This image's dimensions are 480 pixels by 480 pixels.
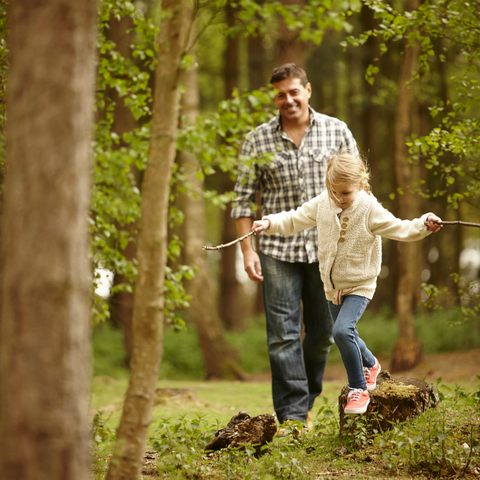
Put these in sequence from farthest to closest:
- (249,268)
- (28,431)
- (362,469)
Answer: (249,268), (362,469), (28,431)

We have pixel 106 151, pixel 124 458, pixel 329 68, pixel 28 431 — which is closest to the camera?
pixel 28 431

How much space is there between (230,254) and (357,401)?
36.4ft

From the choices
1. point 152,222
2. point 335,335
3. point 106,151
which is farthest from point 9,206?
point 106,151

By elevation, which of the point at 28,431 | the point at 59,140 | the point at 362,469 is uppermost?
the point at 59,140

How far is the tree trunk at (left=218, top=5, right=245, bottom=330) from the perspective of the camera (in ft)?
44.3

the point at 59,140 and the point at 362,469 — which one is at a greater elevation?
the point at 59,140

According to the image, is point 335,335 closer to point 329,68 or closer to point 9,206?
point 9,206

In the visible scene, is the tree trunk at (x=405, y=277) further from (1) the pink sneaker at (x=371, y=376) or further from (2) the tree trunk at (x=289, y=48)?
(1) the pink sneaker at (x=371, y=376)

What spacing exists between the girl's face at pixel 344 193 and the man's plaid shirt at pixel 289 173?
0.70 meters

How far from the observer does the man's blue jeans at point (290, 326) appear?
427 centimetres

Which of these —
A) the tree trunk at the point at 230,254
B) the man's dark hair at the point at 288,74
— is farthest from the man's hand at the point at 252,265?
the tree trunk at the point at 230,254

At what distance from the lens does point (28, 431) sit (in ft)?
5.83

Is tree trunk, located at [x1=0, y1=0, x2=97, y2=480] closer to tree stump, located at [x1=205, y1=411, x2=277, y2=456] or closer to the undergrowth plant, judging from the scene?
tree stump, located at [x1=205, y1=411, x2=277, y2=456]

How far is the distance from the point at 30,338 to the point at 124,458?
903 millimetres
